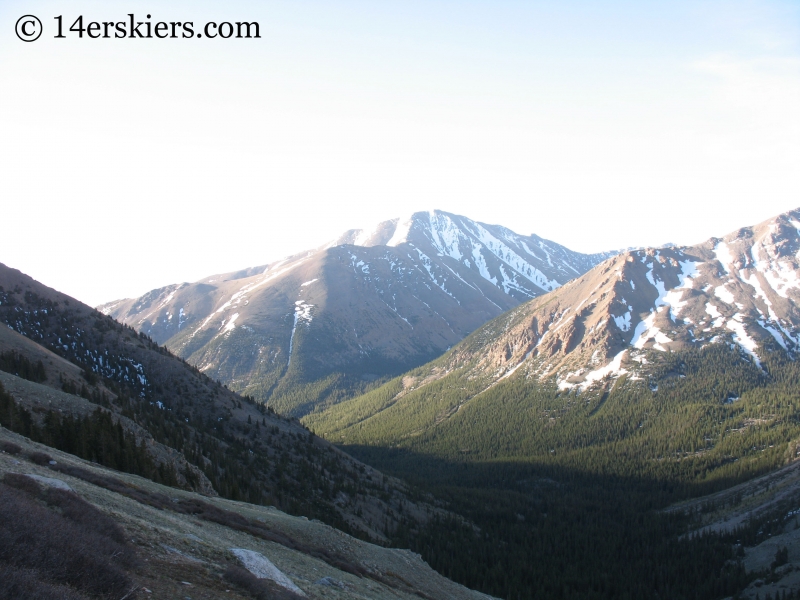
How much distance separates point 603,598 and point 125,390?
313 feet

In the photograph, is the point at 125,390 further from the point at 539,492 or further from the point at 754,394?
the point at 754,394

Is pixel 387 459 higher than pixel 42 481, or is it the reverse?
pixel 42 481

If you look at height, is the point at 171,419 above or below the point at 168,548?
below

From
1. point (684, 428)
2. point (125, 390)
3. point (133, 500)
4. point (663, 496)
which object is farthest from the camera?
point (684, 428)

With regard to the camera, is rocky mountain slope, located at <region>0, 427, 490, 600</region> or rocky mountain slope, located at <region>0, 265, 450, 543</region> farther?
rocky mountain slope, located at <region>0, 265, 450, 543</region>

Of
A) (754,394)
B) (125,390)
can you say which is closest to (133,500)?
(125,390)

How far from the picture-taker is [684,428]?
177125mm

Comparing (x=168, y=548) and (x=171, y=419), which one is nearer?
(x=168, y=548)

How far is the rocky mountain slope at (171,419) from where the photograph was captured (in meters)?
54.8

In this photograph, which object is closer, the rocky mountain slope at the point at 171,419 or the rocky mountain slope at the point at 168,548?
→ the rocky mountain slope at the point at 168,548

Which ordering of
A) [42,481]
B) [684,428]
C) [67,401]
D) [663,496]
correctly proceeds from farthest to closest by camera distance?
[684,428] → [663,496] → [67,401] → [42,481]

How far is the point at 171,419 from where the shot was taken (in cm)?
9125

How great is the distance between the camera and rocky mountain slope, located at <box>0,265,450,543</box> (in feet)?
180

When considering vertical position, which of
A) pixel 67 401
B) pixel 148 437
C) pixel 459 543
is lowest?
pixel 459 543
